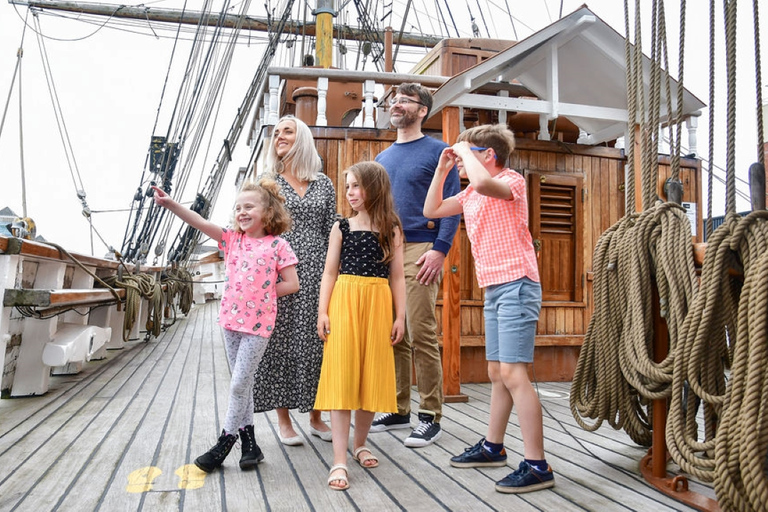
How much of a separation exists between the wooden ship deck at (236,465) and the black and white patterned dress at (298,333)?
0.23 metres

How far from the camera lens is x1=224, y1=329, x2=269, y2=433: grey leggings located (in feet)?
7.38

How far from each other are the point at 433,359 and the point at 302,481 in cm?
98

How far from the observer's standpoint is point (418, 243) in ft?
9.58

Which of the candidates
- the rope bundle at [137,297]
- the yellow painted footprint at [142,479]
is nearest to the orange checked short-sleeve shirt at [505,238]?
the yellow painted footprint at [142,479]

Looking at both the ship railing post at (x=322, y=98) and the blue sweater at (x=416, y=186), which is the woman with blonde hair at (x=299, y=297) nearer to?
the blue sweater at (x=416, y=186)

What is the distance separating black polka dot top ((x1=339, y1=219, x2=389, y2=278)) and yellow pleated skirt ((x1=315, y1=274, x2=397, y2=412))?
0.03 metres

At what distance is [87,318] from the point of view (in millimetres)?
4945

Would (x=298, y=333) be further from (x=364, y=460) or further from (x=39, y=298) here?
(x=39, y=298)

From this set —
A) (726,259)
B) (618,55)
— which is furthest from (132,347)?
(726,259)

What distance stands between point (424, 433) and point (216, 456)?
0.92m

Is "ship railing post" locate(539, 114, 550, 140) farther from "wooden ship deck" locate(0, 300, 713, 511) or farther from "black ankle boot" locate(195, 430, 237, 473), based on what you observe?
"black ankle boot" locate(195, 430, 237, 473)

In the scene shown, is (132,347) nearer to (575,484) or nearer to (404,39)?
(575,484)

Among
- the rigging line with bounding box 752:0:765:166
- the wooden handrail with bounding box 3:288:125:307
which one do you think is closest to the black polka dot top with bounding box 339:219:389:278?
the rigging line with bounding box 752:0:765:166

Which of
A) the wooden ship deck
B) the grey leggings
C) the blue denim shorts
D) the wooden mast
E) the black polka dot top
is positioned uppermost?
the wooden mast
